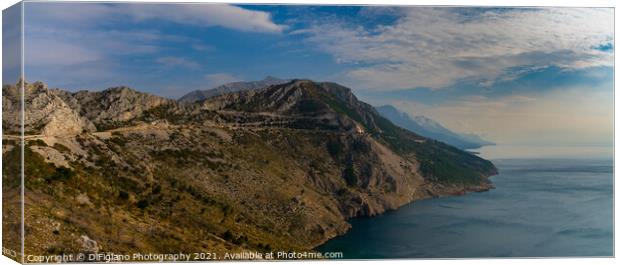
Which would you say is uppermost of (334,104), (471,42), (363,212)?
(471,42)

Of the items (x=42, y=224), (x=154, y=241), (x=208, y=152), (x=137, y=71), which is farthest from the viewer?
(x=208, y=152)

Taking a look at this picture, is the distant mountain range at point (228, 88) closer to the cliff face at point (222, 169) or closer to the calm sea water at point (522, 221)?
the cliff face at point (222, 169)

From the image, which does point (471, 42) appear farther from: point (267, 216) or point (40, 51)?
point (40, 51)

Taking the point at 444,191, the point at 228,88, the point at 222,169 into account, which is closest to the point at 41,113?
the point at 222,169

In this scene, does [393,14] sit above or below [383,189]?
above

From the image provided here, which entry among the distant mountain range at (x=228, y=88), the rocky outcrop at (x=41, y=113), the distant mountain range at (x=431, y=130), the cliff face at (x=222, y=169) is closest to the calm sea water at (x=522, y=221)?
the distant mountain range at (x=431, y=130)

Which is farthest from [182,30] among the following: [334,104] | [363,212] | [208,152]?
[363,212]
